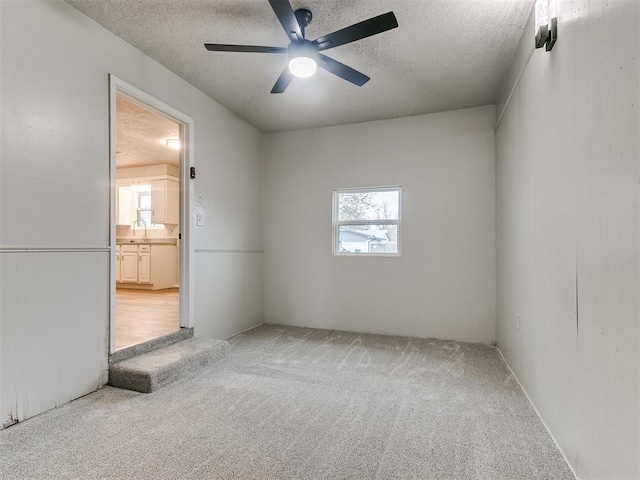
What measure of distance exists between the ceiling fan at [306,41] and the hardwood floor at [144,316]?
2548 mm

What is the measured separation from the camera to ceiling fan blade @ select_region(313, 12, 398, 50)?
6.39 ft

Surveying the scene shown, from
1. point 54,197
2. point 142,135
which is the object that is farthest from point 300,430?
point 142,135

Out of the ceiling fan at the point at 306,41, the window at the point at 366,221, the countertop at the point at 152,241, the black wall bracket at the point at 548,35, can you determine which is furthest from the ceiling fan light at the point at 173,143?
the black wall bracket at the point at 548,35

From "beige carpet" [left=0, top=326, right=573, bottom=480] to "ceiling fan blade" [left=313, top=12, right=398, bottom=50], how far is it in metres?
2.40

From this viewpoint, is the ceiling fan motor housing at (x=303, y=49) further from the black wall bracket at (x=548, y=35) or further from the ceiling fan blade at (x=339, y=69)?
the black wall bracket at (x=548, y=35)

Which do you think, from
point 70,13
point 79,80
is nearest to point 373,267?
point 79,80

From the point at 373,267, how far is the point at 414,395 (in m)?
1.99

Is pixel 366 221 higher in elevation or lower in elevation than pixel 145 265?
higher

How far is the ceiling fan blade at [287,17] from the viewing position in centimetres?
185

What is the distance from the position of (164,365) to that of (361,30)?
2734mm

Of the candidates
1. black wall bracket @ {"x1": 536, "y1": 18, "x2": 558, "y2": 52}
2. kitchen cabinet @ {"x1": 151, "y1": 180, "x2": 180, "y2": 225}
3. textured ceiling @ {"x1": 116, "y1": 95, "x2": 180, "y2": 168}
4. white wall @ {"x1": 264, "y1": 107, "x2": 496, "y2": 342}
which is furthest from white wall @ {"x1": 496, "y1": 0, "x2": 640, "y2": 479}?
kitchen cabinet @ {"x1": 151, "y1": 180, "x2": 180, "y2": 225}

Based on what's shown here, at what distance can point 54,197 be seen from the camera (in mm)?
2158

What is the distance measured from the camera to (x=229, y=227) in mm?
3984

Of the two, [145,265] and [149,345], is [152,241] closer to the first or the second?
[145,265]
